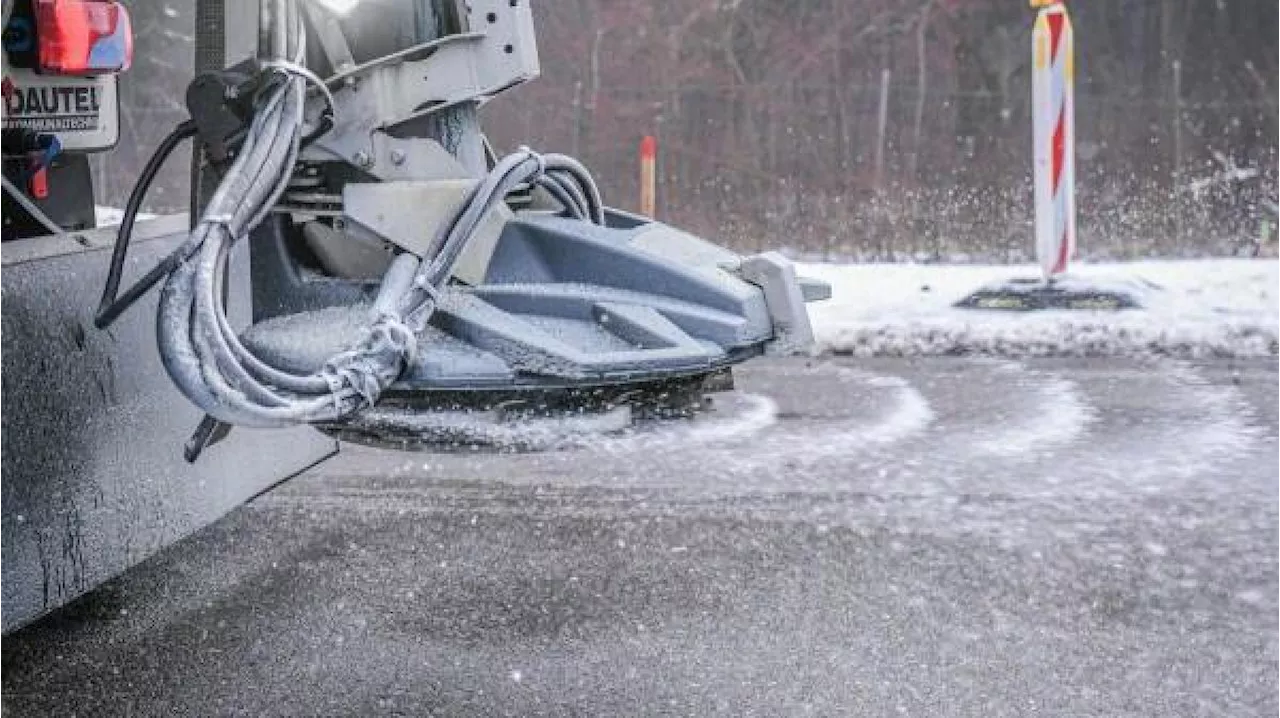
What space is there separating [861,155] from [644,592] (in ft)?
38.1

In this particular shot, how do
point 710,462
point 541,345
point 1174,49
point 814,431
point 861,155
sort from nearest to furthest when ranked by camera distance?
point 541,345 → point 710,462 → point 814,431 → point 861,155 → point 1174,49

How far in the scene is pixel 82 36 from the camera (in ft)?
12.5

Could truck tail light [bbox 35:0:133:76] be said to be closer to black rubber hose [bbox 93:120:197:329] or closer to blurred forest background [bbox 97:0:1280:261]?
black rubber hose [bbox 93:120:197:329]

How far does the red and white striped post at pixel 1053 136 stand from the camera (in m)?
9.17

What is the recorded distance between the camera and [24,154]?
377 cm

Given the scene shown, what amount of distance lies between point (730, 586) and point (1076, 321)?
4541 millimetres

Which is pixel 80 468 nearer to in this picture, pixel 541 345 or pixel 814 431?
pixel 541 345

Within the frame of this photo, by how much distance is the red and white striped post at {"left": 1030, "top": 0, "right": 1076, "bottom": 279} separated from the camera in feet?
30.1

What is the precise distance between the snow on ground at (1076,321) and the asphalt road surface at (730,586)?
175cm

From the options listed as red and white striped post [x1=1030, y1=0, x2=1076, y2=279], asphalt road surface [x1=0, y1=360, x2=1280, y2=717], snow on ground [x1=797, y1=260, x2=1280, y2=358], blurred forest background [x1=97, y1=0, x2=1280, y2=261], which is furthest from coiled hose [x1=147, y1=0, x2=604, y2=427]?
blurred forest background [x1=97, y1=0, x2=1280, y2=261]

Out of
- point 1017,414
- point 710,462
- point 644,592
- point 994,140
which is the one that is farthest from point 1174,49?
point 644,592

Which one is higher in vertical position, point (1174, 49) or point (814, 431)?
point (1174, 49)

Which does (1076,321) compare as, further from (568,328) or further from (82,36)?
(82,36)

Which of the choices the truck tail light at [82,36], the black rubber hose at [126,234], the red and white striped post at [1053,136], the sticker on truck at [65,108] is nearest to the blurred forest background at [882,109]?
the red and white striped post at [1053,136]
